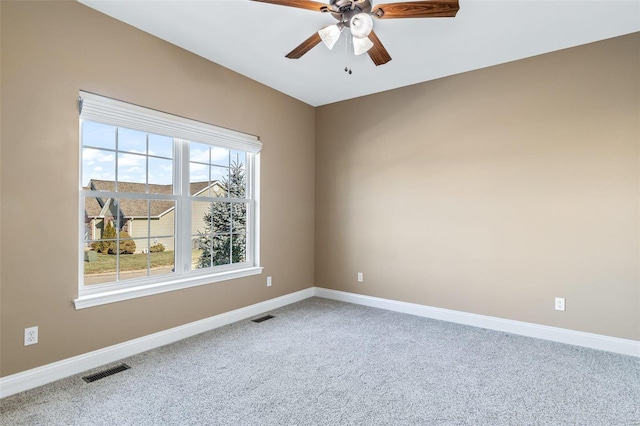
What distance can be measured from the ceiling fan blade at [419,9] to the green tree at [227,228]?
237 cm

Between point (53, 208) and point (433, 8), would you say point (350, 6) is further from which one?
point (53, 208)

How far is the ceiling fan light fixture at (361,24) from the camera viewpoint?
2146 mm

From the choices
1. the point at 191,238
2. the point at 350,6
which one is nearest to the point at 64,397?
the point at 191,238

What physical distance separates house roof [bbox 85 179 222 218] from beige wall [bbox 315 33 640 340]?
227 centimetres

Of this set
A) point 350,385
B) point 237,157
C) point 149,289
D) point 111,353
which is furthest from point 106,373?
point 237,157

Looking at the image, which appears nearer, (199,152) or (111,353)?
(111,353)

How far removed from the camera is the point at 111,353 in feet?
8.82

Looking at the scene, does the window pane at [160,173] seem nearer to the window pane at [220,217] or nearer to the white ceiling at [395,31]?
the window pane at [220,217]

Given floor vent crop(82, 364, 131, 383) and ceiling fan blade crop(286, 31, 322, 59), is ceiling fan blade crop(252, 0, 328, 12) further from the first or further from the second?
floor vent crop(82, 364, 131, 383)

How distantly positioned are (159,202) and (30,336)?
1374 millimetres

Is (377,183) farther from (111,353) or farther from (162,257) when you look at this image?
(111,353)

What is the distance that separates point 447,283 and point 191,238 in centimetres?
283

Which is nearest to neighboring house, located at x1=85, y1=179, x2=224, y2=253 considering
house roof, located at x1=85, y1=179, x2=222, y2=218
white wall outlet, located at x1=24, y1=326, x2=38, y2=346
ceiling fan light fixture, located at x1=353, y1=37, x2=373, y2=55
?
house roof, located at x1=85, y1=179, x2=222, y2=218

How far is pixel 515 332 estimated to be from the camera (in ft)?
11.1
